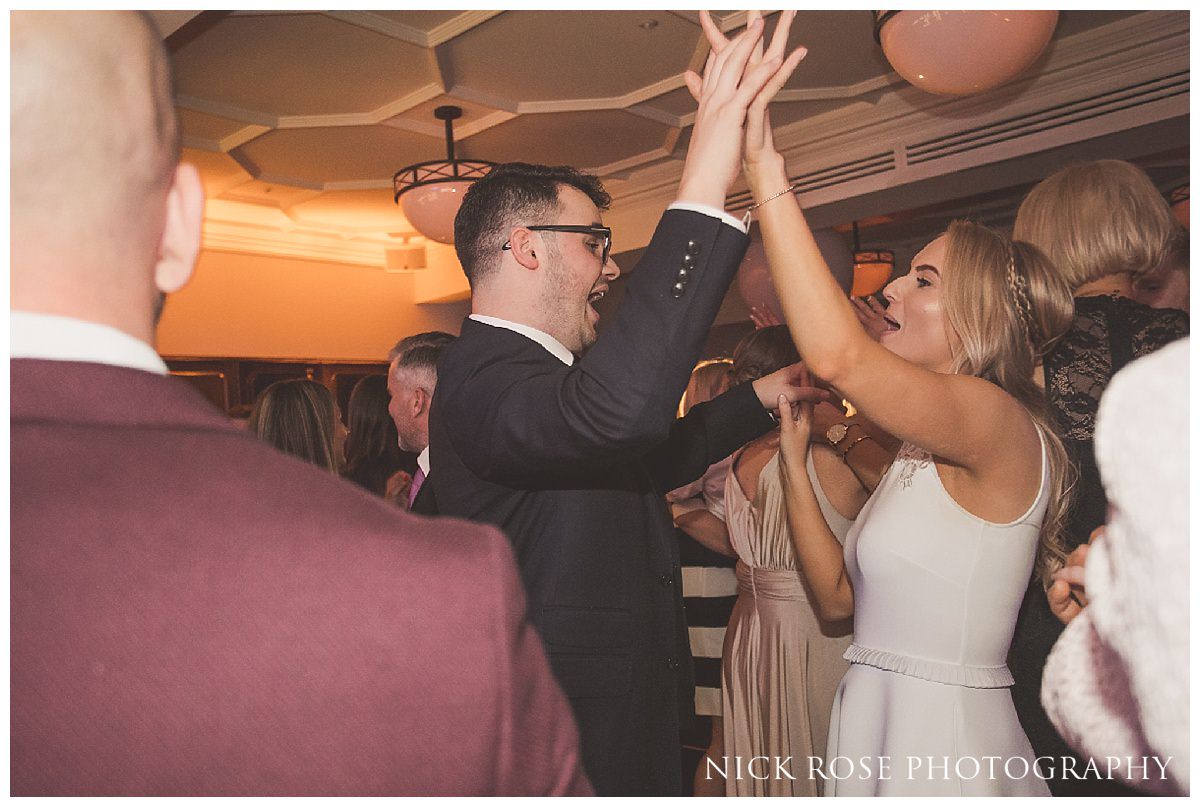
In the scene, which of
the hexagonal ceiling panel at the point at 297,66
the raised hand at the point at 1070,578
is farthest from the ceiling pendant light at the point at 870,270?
the raised hand at the point at 1070,578

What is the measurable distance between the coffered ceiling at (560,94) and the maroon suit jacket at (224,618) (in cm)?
284

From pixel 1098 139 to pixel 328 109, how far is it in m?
4.00

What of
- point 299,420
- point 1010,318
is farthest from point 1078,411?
point 299,420

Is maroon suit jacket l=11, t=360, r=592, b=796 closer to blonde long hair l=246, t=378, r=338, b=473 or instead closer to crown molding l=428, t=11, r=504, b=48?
blonde long hair l=246, t=378, r=338, b=473

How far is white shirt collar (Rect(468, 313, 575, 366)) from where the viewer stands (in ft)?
5.35

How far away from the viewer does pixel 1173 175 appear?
22.7 feet

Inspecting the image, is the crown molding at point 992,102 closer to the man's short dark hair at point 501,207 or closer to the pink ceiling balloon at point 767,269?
the pink ceiling balloon at point 767,269

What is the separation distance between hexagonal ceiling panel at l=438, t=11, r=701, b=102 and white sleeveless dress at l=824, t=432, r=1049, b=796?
3.12 meters

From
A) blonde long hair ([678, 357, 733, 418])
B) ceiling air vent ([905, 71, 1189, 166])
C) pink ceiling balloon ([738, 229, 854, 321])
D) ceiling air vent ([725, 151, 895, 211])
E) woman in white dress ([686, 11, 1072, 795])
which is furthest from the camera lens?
ceiling air vent ([725, 151, 895, 211])

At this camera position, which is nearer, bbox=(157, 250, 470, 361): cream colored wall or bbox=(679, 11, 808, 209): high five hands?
bbox=(679, 11, 808, 209): high five hands

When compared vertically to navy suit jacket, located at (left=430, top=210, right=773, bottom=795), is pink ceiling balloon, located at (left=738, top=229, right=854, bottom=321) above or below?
above

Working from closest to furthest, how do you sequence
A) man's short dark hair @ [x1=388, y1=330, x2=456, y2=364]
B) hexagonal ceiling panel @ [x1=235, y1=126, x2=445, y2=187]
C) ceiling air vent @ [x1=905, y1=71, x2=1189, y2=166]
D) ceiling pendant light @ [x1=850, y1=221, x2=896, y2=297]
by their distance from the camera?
man's short dark hair @ [x1=388, y1=330, x2=456, y2=364]
ceiling air vent @ [x1=905, y1=71, x2=1189, y2=166]
hexagonal ceiling panel @ [x1=235, y1=126, x2=445, y2=187]
ceiling pendant light @ [x1=850, y1=221, x2=896, y2=297]

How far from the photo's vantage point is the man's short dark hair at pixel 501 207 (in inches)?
67.1

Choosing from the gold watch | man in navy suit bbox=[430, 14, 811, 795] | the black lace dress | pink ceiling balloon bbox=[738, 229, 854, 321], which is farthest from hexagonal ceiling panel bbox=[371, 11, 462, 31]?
the black lace dress
